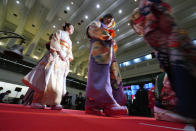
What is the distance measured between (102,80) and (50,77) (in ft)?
2.61

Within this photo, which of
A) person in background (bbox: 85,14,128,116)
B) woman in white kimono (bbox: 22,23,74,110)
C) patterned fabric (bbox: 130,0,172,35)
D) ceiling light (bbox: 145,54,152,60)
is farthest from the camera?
ceiling light (bbox: 145,54,152,60)

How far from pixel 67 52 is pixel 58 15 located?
736 cm

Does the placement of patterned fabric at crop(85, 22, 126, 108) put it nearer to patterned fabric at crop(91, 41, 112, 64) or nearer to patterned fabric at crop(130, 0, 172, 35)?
patterned fabric at crop(91, 41, 112, 64)

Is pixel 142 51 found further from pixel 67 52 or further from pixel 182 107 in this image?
pixel 182 107

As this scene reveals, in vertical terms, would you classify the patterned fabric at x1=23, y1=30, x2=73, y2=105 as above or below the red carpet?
above

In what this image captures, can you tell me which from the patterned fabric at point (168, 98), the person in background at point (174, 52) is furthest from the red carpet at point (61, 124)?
the patterned fabric at point (168, 98)

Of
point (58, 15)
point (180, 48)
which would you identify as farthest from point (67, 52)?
point (58, 15)

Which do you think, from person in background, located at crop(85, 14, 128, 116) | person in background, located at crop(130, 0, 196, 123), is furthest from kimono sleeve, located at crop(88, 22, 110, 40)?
person in background, located at crop(130, 0, 196, 123)

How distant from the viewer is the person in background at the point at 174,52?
12.3 inches

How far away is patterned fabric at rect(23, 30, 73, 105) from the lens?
1288mm

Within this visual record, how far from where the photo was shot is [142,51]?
9.19 metres

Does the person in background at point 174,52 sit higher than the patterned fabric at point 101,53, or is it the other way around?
the patterned fabric at point 101,53

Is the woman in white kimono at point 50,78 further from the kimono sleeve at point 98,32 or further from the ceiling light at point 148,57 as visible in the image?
the ceiling light at point 148,57

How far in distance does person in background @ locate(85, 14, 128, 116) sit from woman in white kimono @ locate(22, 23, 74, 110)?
0.54m
